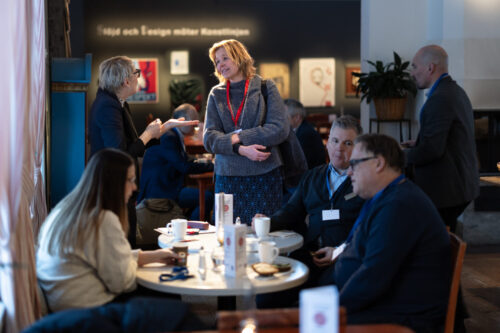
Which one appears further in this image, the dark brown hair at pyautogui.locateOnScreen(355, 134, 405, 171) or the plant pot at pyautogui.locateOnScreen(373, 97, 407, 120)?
the plant pot at pyautogui.locateOnScreen(373, 97, 407, 120)

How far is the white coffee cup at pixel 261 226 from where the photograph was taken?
312cm

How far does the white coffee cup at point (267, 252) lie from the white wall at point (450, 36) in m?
4.81

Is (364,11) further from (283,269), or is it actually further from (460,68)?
(283,269)

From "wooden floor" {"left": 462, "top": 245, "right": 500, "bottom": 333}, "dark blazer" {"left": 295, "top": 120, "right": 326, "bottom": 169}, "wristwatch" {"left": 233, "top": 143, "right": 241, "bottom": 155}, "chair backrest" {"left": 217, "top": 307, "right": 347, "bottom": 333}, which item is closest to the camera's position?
"chair backrest" {"left": 217, "top": 307, "right": 347, "bottom": 333}

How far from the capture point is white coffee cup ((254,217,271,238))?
10.2 ft

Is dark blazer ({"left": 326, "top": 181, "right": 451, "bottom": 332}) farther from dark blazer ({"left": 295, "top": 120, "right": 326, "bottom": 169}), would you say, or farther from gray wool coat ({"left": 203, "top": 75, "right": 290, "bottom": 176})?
dark blazer ({"left": 295, "top": 120, "right": 326, "bottom": 169})

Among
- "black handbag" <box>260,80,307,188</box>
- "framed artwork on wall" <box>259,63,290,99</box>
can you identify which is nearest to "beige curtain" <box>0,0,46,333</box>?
"black handbag" <box>260,80,307,188</box>

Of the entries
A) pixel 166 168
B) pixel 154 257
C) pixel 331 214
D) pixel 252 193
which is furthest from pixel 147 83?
pixel 154 257

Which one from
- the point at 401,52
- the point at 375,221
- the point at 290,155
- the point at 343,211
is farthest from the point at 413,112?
the point at 375,221

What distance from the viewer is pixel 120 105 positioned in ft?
12.7

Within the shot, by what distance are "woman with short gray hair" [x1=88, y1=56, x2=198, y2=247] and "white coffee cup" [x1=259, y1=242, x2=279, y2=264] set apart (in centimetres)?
136

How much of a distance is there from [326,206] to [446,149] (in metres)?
1.10

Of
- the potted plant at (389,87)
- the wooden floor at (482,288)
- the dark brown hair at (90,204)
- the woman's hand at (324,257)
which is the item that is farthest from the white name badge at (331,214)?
the potted plant at (389,87)

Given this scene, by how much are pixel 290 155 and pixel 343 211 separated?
896 mm
